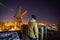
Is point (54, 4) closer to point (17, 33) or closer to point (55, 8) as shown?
point (55, 8)

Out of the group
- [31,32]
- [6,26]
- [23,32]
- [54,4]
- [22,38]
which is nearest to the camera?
[31,32]

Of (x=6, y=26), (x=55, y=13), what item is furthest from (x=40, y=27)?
(x=6, y=26)

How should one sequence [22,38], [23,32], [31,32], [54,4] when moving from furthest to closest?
1. [54,4]
2. [23,32]
3. [22,38]
4. [31,32]

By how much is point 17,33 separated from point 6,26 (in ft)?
38.6

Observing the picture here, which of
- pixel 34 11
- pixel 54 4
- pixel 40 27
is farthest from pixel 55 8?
pixel 40 27

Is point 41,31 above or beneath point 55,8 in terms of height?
beneath

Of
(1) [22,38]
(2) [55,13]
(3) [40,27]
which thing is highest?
(2) [55,13]

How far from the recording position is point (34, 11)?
15.8m

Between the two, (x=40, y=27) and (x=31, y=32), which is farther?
(x=40, y=27)

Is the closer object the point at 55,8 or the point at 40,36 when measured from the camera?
the point at 40,36

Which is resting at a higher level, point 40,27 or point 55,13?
point 55,13

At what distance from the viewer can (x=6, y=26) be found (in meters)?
16.4

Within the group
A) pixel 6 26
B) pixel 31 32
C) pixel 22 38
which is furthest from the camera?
pixel 6 26

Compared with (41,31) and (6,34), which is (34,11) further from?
(6,34)
